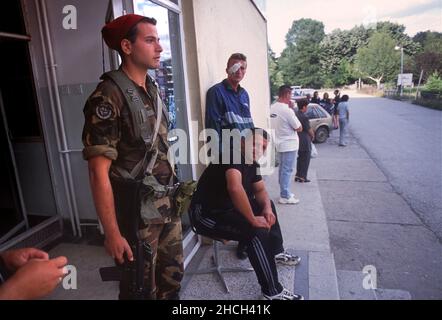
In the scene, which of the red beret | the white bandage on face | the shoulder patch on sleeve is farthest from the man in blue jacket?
the shoulder patch on sleeve

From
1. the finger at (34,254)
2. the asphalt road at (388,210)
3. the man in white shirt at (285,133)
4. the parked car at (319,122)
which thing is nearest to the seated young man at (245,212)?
the asphalt road at (388,210)

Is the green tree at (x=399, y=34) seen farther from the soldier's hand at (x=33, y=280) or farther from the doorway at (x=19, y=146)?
the soldier's hand at (x=33, y=280)

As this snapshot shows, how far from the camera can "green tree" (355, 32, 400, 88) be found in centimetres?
4391

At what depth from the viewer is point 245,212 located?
2.49m

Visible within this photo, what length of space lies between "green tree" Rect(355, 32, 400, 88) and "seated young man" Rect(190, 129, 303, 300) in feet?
158

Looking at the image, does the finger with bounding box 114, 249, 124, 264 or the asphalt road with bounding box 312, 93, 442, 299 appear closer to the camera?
the finger with bounding box 114, 249, 124, 264

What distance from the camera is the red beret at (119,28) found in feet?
5.63

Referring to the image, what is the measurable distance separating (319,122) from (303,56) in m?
43.6

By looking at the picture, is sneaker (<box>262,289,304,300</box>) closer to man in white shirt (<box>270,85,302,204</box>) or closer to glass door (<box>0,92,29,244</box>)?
man in white shirt (<box>270,85,302,204</box>)

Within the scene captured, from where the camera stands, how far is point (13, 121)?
364 cm

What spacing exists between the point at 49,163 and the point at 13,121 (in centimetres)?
62

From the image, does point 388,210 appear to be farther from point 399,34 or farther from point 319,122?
point 399,34
